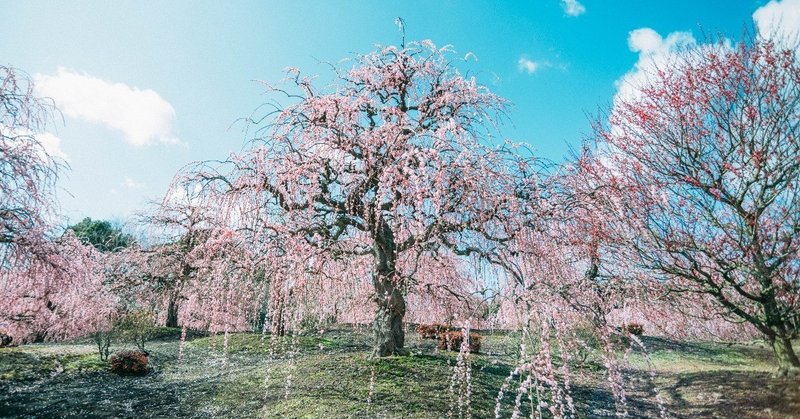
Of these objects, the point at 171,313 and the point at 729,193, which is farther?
the point at 171,313

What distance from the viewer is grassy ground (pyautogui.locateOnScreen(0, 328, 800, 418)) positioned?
5.88 meters

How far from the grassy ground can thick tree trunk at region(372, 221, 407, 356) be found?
1.16 ft

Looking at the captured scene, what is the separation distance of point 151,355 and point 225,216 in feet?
29.1

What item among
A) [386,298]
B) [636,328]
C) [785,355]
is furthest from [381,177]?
[636,328]

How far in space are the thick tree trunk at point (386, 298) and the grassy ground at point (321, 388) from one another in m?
0.35

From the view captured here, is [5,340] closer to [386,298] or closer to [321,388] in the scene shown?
[321,388]

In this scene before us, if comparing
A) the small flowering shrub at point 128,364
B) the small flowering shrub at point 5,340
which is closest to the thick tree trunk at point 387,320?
the small flowering shrub at point 128,364

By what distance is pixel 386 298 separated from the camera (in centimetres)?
759

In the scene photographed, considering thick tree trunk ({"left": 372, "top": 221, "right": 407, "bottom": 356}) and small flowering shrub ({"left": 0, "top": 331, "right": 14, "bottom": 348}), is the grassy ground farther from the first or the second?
small flowering shrub ({"left": 0, "top": 331, "right": 14, "bottom": 348})

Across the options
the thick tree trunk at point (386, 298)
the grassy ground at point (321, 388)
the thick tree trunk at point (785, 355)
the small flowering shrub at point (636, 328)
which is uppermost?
the thick tree trunk at point (386, 298)

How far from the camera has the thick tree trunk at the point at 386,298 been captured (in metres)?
7.51

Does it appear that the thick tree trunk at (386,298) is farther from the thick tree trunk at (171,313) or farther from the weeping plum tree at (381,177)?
the thick tree trunk at (171,313)

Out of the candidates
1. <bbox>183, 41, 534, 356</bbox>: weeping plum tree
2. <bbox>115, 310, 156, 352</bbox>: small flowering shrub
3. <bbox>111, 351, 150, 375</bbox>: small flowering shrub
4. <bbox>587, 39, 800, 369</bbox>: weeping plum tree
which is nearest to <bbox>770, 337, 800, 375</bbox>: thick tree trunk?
<bbox>587, 39, 800, 369</bbox>: weeping plum tree

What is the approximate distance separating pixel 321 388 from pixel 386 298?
1881 mm
